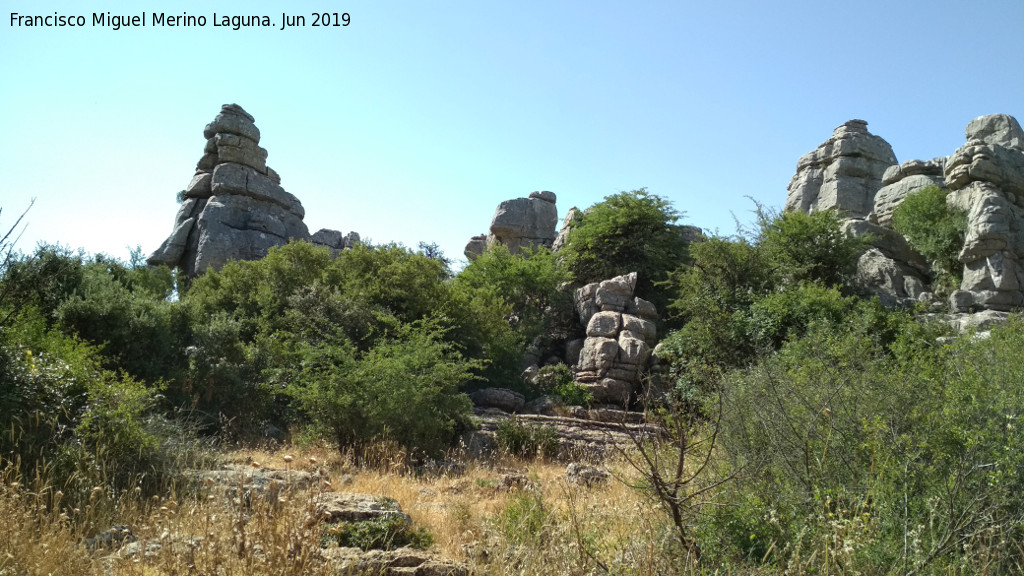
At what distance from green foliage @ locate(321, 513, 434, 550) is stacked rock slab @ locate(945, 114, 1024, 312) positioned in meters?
20.6

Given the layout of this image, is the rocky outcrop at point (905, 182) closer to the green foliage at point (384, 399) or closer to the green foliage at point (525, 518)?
the green foliage at point (384, 399)

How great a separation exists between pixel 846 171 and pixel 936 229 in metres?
9.89

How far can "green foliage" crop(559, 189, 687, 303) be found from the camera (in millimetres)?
24094

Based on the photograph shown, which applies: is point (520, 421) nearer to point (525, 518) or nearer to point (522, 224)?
point (525, 518)

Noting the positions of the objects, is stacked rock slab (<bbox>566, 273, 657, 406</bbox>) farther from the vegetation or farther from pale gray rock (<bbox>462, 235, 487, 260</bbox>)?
pale gray rock (<bbox>462, 235, 487, 260</bbox>)

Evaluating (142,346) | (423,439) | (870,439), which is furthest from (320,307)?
(870,439)

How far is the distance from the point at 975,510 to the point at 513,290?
68.3ft

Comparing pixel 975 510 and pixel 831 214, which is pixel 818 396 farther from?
pixel 831 214

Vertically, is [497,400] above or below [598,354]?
below

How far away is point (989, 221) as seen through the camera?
2139 cm

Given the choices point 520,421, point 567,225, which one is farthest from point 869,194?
point 520,421

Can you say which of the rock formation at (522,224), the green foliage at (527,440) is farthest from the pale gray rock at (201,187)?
the green foliage at (527,440)

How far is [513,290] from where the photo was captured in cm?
2467

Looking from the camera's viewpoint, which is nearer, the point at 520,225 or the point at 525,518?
the point at 525,518
